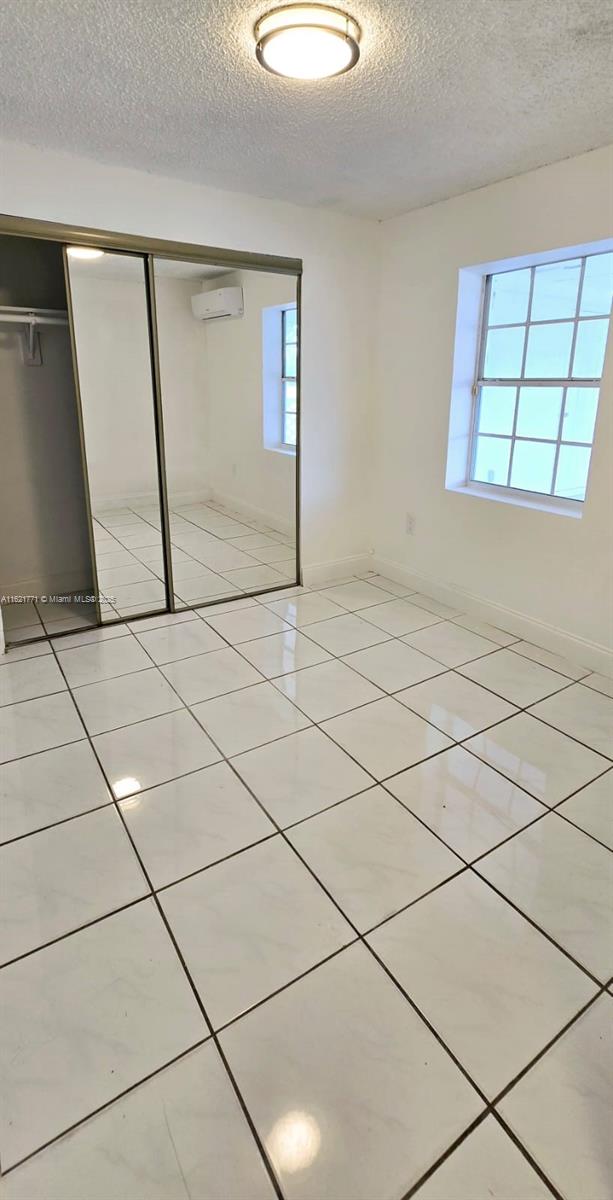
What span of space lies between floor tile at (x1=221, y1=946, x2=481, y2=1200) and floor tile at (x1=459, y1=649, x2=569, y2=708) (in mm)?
1516

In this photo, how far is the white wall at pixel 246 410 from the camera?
342 centimetres

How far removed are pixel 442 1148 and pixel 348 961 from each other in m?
0.40

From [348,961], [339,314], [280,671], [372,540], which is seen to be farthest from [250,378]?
[348,961]

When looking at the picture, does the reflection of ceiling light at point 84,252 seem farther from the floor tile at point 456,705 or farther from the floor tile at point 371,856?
the floor tile at point 371,856

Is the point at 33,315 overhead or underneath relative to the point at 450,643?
overhead

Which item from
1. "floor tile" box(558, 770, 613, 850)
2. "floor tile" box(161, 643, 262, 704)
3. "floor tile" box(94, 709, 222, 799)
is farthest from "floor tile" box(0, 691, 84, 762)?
"floor tile" box(558, 770, 613, 850)

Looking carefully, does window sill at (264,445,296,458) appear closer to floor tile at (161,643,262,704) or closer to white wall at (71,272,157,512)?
white wall at (71,272,157,512)

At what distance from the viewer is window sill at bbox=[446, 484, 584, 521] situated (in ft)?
9.64

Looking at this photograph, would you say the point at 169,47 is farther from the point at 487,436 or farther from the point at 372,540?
the point at 372,540

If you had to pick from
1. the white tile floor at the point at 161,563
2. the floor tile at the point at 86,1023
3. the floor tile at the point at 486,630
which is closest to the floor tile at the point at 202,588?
the white tile floor at the point at 161,563

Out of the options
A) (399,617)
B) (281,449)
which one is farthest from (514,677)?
(281,449)

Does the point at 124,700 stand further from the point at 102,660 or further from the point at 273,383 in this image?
the point at 273,383

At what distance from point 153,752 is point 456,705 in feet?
4.07

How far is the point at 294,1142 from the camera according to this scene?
43.7 inches
